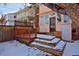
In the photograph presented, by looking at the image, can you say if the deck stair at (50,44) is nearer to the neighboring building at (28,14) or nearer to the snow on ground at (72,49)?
the snow on ground at (72,49)

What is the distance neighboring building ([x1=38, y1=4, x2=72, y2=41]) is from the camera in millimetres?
2218

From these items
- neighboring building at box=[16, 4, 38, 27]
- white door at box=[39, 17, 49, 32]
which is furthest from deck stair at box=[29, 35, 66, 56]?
neighboring building at box=[16, 4, 38, 27]

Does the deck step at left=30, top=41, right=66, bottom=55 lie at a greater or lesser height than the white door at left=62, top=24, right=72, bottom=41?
lesser

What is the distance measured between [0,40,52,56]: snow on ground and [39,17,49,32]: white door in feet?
1.13

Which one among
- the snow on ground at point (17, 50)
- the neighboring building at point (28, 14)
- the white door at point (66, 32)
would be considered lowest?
the snow on ground at point (17, 50)

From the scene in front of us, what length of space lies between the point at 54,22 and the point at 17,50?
29.8 inches

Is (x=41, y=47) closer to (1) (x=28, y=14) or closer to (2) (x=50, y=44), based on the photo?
(2) (x=50, y=44)

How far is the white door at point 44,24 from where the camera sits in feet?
7.34

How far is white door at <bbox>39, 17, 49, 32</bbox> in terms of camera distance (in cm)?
224

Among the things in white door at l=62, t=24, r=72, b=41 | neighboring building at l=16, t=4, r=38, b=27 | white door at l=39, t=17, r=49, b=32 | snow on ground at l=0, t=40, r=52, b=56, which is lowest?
snow on ground at l=0, t=40, r=52, b=56

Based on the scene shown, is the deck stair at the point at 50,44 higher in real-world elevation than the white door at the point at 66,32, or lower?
lower

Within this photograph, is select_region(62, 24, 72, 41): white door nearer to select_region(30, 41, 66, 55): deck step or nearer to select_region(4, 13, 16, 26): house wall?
select_region(30, 41, 66, 55): deck step

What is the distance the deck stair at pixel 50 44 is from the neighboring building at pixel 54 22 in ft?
0.38

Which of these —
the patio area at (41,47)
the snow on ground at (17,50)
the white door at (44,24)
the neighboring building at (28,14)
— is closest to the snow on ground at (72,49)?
the patio area at (41,47)
